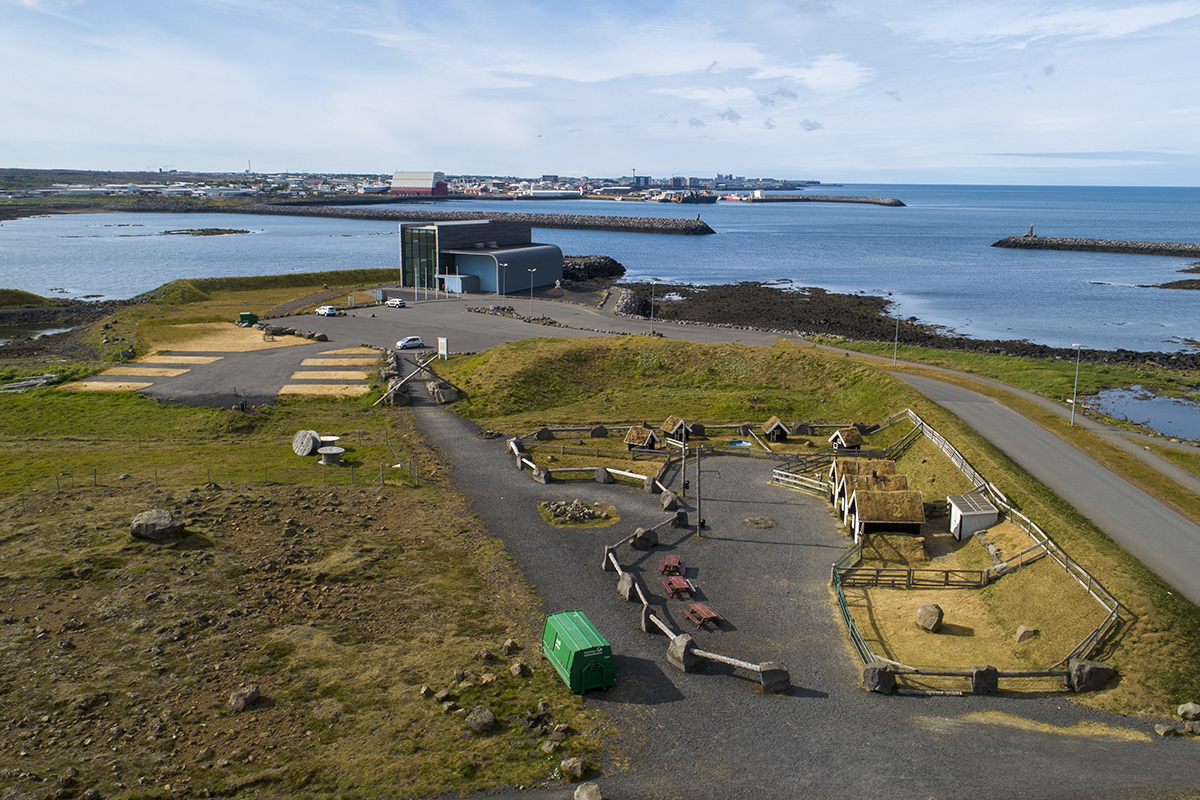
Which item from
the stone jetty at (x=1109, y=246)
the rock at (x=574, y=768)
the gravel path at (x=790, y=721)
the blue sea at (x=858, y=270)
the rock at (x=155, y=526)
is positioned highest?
the stone jetty at (x=1109, y=246)

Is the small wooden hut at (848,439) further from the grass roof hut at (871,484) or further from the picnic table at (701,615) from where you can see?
the picnic table at (701,615)

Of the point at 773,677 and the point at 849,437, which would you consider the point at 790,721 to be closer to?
the point at 773,677

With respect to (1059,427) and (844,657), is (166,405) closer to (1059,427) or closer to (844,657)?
(844,657)

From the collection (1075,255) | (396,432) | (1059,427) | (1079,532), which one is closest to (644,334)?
(396,432)

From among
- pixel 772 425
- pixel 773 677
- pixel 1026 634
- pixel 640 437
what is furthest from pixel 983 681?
pixel 772 425

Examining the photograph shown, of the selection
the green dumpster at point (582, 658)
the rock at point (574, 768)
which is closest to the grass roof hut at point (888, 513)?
the green dumpster at point (582, 658)

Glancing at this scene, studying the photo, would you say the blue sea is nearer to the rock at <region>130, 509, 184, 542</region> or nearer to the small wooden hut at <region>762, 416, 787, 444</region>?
the small wooden hut at <region>762, 416, 787, 444</region>
